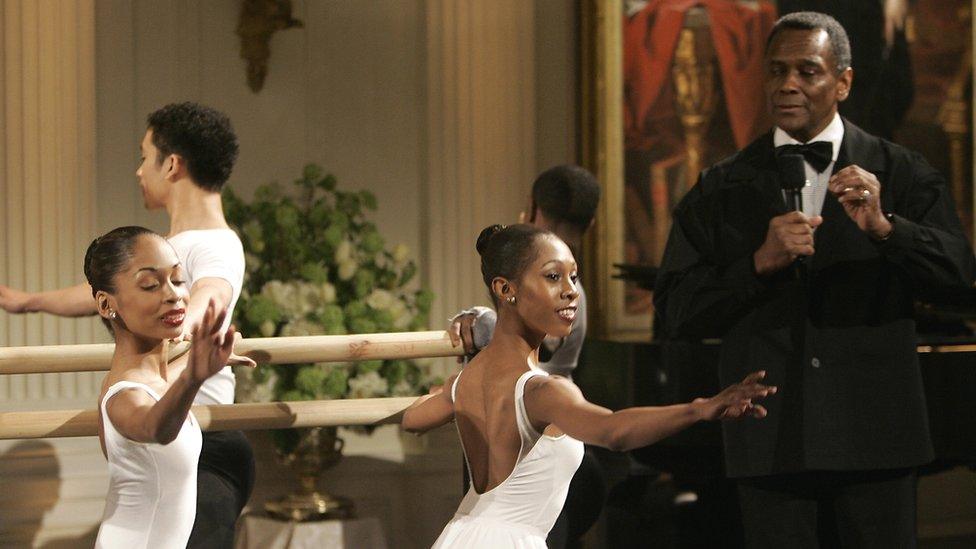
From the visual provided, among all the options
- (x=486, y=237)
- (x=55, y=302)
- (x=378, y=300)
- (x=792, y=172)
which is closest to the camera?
(x=486, y=237)

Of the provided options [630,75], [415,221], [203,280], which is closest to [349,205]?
[415,221]

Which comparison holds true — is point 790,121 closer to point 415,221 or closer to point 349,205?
→ point 349,205

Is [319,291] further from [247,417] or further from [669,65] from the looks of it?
[669,65]

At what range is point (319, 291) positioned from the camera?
15.2ft

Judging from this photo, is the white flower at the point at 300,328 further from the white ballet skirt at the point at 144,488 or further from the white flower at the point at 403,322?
the white ballet skirt at the point at 144,488

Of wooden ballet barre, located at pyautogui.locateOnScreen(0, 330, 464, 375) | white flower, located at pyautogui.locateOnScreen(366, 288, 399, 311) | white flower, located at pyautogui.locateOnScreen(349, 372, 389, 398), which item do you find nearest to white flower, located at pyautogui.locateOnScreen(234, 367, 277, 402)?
white flower, located at pyautogui.locateOnScreen(349, 372, 389, 398)

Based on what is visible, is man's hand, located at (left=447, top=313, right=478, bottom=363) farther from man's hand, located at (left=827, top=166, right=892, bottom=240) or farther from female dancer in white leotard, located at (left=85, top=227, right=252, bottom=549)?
man's hand, located at (left=827, top=166, right=892, bottom=240)

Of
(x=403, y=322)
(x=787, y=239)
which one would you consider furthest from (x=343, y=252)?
(x=787, y=239)

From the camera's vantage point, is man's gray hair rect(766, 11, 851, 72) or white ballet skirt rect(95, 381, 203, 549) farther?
man's gray hair rect(766, 11, 851, 72)

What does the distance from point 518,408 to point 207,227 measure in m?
1.08

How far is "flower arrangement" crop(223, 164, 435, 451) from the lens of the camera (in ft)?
15.0

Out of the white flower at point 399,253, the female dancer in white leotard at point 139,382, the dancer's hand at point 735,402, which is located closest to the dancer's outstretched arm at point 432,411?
the female dancer in white leotard at point 139,382

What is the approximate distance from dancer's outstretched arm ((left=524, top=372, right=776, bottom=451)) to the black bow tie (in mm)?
910

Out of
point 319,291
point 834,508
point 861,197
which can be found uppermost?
point 861,197
